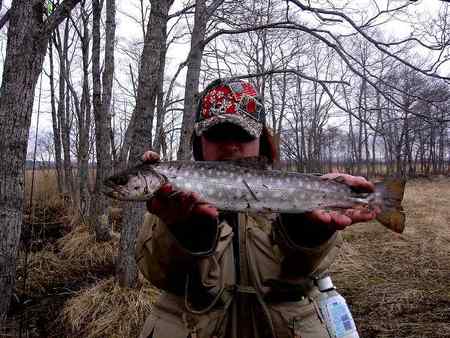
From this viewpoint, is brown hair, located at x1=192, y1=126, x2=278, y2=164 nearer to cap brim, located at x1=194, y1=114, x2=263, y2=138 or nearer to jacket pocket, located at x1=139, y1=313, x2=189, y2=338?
cap brim, located at x1=194, y1=114, x2=263, y2=138

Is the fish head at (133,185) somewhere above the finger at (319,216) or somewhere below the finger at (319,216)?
above

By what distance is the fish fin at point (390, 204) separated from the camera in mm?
2330

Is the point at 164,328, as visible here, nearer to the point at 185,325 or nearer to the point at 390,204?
the point at 185,325

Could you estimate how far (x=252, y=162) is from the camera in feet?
7.73

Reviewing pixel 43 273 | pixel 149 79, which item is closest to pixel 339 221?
pixel 149 79

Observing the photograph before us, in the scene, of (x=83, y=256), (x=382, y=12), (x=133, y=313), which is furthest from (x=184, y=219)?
(x=83, y=256)

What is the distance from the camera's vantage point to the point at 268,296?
2.05 meters

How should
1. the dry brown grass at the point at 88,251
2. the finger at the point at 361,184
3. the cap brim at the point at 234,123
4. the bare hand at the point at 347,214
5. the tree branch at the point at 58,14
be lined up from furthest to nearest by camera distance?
1. the dry brown grass at the point at 88,251
2. the tree branch at the point at 58,14
3. the cap brim at the point at 234,123
4. the finger at the point at 361,184
5. the bare hand at the point at 347,214

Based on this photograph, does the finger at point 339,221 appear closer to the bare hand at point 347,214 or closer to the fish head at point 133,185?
the bare hand at point 347,214

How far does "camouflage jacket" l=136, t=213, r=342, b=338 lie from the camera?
197 cm

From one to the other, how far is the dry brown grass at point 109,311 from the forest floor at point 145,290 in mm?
14

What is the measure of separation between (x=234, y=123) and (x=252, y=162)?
10.5 inches

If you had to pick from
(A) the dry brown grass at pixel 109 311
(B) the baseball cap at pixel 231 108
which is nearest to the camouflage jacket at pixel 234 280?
(B) the baseball cap at pixel 231 108

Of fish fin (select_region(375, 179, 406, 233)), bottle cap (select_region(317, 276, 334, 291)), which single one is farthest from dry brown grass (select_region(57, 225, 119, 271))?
fish fin (select_region(375, 179, 406, 233))
